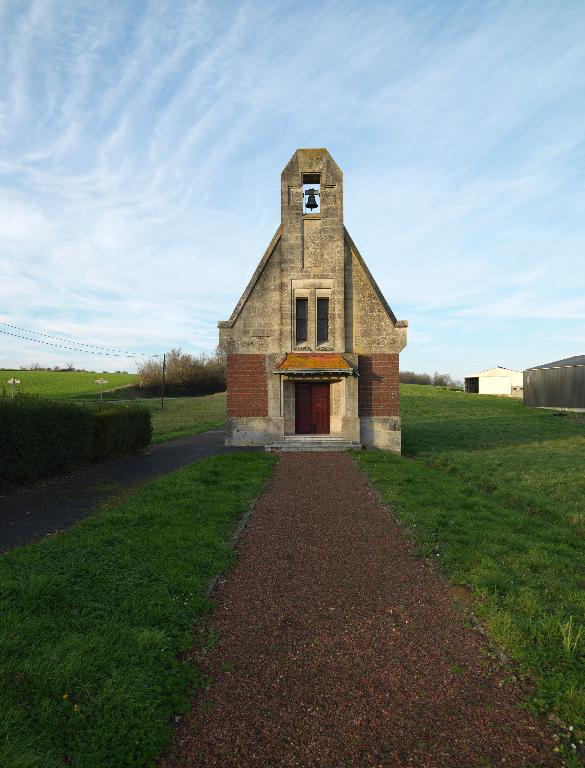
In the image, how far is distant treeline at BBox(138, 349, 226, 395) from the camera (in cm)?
7379

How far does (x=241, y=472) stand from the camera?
1422cm

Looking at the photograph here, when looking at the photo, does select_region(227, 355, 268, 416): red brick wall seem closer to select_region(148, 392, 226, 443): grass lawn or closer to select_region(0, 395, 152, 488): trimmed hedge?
select_region(0, 395, 152, 488): trimmed hedge

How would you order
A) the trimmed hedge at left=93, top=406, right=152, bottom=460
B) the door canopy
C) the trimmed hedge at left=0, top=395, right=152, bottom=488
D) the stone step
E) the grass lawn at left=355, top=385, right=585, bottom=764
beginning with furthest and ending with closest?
the stone step → the door canopy → the trimmed hedge at left=93, top=406, right=152, bottom=460 → the trimmed hedge at left=0, top=395, right=152, bottom=488 → the grass lawn at left=355, top=385, right=585, bottom=764

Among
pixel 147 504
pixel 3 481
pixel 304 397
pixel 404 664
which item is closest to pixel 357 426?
pixel 304 397

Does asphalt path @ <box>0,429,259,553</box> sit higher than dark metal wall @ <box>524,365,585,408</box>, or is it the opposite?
dark metal wall @ <box>524,365,585,408</box>

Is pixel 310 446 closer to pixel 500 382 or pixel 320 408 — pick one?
pixel 320 408

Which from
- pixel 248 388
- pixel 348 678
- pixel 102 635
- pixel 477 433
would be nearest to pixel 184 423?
pixel 248 388

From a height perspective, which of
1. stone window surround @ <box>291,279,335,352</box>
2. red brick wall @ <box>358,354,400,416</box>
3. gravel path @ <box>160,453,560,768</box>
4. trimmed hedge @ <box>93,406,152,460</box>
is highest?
stone window surround @ <box>291,279,335,352</box>

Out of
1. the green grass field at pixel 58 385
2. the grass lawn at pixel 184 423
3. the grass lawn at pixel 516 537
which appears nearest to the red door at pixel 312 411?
the grass lawn at pixel 516 537

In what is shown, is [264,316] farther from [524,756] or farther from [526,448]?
[524,756]

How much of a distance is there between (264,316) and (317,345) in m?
2.86

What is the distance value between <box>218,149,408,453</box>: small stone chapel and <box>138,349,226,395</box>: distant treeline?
56.0m

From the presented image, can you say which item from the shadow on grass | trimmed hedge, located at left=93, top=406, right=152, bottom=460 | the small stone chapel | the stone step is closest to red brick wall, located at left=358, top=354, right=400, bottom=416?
the small stone chapel

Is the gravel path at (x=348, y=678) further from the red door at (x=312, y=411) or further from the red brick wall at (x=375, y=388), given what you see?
the red door at (x=312, y=411)
